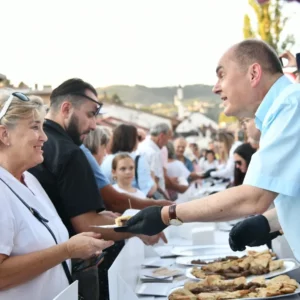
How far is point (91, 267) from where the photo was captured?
2182 millimetres

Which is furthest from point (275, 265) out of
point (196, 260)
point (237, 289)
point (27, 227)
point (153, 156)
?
point (153, 156)

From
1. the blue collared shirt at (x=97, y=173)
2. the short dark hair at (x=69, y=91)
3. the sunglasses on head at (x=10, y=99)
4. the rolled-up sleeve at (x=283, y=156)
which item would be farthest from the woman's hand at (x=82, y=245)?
the blue collared shirt at (x=97, y=173)

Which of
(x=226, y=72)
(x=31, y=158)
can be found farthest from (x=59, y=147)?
(x=226, y=72)

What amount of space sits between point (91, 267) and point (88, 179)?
1.35ft

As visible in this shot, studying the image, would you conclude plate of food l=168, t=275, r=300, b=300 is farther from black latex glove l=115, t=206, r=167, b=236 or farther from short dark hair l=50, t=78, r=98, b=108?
short dark hair l=50, t=78, r=98, b=108

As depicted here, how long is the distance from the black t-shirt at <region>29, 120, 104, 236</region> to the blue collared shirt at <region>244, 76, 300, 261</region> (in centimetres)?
85

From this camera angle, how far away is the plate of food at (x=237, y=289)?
1.99 metres

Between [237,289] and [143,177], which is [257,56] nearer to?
[237,289]

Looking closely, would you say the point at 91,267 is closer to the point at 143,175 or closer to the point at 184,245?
the point at 184,245

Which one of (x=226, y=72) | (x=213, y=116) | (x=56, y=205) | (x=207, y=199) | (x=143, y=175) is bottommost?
(x=213, y=116)

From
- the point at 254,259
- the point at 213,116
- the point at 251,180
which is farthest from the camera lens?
the point at 213,116

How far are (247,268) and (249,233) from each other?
0.22 metres

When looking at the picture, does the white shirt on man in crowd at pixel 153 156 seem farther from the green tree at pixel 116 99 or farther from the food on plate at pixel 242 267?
the green tree at pixel 116 99

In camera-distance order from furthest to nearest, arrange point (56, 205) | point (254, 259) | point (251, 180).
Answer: point (254, 259)
point (56, 205)
point (251, 180)
